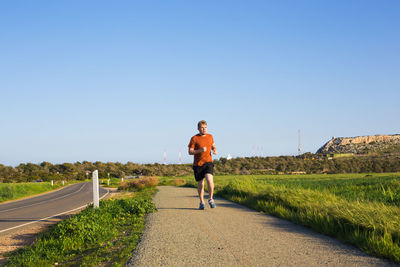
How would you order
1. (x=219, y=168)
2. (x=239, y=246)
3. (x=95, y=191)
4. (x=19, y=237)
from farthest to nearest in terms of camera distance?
1. (x=219, y=168)
2. (x=95, y=191)
3. (x=19, y=237)
4. (x=239, y=246)

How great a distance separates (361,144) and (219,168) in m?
98.8

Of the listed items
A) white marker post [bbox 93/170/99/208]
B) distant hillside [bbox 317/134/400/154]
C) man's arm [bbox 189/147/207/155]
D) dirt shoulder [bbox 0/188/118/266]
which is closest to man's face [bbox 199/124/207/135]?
man's arm [bbox 189/147/207/155]

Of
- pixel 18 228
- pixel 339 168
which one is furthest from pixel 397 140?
pixel 18 228

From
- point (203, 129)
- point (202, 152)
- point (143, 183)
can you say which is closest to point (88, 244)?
point (202, 152)

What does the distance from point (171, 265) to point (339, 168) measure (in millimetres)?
69633

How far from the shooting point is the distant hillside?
5260 inches

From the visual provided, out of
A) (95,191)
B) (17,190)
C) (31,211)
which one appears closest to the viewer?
(95,191)

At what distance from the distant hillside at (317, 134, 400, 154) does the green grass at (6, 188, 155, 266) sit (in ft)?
448

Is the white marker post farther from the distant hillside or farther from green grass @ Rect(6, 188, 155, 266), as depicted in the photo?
the distant hillside

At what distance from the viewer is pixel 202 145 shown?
8.34 meters

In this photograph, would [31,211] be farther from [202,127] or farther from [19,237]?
[202,127]

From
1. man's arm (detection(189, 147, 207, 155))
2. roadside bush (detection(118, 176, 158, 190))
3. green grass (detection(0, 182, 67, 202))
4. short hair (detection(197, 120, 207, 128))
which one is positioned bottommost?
green grass (detection(0, 182, 67, 202))

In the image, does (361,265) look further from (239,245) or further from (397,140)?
(397,140)

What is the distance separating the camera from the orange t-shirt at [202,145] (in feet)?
27.4
